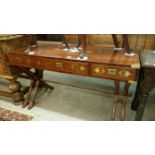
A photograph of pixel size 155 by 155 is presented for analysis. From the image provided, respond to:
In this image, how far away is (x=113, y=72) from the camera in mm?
1361

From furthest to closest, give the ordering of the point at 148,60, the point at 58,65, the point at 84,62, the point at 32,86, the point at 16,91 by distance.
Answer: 1. the point at 32,86
2. the point at 16,91
3. the point at 58,65
4. the point at 84,62
5. the point at 148,60

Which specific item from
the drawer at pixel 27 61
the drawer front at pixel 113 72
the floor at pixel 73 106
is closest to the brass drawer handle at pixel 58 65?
the drawer at pixel 27 61

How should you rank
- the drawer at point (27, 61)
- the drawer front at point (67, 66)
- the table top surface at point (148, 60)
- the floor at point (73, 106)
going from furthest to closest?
the floor at point (73, 106)
the drawer at point (27, 61)
the drawer front at point (67, 66)
the table top surface at point (148, 60)

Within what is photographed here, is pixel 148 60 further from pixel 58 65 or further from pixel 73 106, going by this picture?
pixel 73 106

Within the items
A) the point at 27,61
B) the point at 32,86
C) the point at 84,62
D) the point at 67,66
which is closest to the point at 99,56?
the point at 84,62

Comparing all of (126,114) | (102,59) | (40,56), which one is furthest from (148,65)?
(40,56)

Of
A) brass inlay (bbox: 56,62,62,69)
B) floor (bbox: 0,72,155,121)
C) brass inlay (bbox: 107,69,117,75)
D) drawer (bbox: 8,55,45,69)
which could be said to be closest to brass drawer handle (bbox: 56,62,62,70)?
brass inlay (bbox: 56,62,62,69)

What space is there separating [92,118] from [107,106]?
31 centimetres

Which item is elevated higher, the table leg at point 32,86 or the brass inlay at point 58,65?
the brass inlay at point 58,65

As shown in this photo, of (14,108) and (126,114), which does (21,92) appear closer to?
(14,108)

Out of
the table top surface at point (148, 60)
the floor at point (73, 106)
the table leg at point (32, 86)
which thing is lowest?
the floor at point (73, 106)

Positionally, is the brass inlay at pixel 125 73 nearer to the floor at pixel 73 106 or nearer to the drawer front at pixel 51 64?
the drawer front at pixel 51 64

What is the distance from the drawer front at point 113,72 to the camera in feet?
4.30

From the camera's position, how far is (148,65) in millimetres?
1212
